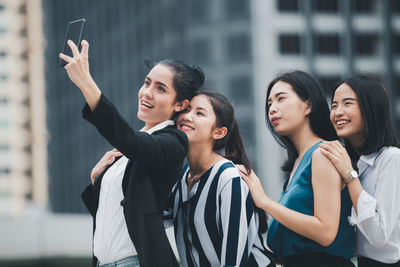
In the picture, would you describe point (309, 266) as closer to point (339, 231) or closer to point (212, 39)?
point (339, 231)

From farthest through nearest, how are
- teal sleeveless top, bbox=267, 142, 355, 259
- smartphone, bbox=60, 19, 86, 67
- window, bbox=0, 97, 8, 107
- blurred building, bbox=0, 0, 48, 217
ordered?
window, bbox=0, 97, 8, 107 < blurred building, bbox=0, 0, 48, 217 < teal sleeveless top, bbox=267, 142, 355, 259 < smartphone, bbox=60, 19, 86, 67

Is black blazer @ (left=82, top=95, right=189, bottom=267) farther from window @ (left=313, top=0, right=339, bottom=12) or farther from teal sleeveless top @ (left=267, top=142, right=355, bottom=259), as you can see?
window @ (left=313, top=0, right=339, bottom=12)

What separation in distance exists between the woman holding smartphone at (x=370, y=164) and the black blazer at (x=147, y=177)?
773 mm

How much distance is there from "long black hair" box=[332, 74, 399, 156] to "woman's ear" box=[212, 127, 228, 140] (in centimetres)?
72

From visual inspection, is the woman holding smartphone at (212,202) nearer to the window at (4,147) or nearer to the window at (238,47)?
the window at (238,47)

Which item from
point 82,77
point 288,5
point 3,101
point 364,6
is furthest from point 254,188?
point 3,101

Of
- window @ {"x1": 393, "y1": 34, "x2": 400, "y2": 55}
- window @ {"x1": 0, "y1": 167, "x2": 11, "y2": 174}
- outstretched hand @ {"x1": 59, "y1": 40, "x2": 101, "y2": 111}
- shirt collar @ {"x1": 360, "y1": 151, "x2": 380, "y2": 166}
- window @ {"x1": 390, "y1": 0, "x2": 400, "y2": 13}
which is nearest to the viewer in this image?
outstretched hand @ {"x1": 59, "y1": 40, "x2": 101, "y2": 111}

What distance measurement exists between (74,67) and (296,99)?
1.27m

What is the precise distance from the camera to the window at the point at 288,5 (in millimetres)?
36094

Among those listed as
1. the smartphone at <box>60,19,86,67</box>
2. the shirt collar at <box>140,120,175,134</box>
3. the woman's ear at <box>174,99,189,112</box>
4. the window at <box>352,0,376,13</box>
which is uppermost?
the window at <box>352,0,376,13</box>

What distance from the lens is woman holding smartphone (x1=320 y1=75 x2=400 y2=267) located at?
2.90 m

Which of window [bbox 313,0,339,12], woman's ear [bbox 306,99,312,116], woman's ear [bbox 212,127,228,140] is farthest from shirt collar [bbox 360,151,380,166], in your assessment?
window [bbox 313,0,339,12]

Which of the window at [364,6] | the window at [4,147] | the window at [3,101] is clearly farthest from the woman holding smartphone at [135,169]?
the window at [3,101]

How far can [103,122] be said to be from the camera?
7.95ft
